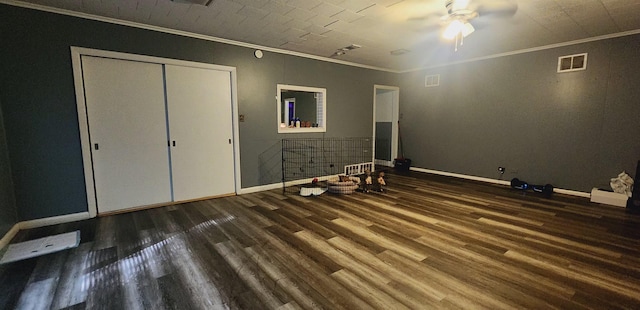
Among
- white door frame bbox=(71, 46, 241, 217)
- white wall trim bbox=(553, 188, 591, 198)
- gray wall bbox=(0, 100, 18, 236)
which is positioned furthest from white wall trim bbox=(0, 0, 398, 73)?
white wall trim bbox=(553, 188, 591, 198)

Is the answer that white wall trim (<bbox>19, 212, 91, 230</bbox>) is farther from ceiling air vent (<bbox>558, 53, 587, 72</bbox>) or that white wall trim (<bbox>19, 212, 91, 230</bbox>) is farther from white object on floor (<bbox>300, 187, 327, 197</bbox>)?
ceiling air vent (<bbox>558, 53, 587, 72</bbox>)

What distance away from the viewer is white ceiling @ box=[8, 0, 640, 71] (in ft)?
9.87

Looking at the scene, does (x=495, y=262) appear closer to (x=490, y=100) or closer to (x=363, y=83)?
(x=490, y=100)

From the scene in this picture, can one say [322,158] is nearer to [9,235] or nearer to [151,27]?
[151,27]

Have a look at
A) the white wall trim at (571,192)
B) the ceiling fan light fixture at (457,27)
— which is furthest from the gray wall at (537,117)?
the ceiling fan light fixture at (457,27)

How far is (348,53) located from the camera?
17.1ft

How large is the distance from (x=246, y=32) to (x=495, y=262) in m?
4.16

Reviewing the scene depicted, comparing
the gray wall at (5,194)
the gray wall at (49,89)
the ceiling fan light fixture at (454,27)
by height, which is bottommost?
the gray wall at (5,194)

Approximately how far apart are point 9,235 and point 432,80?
7.49 meters

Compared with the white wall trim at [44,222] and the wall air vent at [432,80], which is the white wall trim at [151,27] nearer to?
the wall air vent at [432,80]

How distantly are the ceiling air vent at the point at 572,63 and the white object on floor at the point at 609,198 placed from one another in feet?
6.64

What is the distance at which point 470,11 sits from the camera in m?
3.00

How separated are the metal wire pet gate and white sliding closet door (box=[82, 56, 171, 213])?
84.1 inches

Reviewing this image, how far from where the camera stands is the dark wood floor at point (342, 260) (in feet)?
6.34
